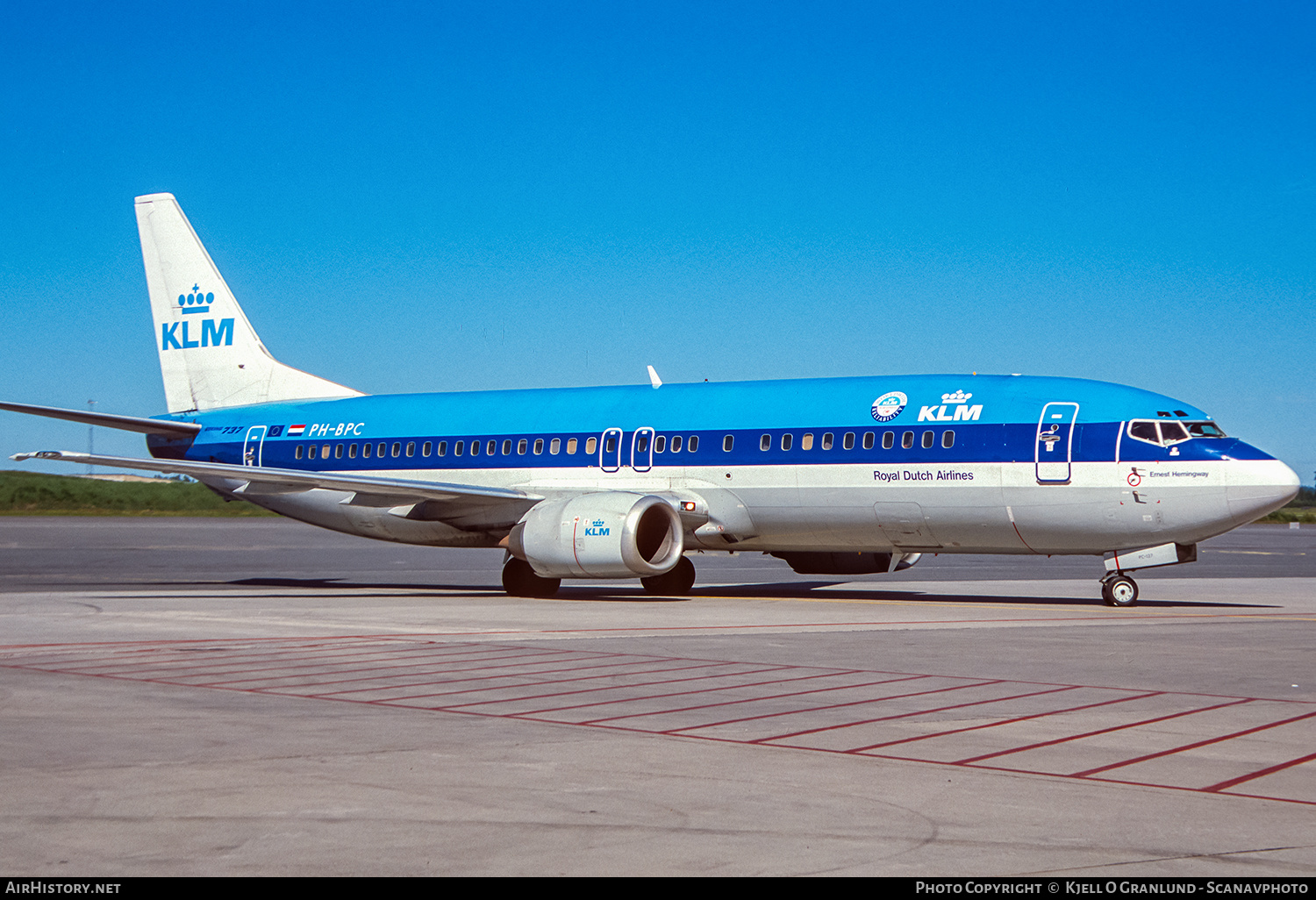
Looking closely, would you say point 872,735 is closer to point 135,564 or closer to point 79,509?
point 135,564

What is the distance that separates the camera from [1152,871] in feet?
18.7

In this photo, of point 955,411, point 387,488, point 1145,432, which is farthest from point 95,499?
point 1145,432

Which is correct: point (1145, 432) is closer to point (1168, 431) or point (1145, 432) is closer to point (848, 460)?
point (1168, 431)

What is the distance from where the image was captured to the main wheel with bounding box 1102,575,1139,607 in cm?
2236

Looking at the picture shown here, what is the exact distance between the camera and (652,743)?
8.97m

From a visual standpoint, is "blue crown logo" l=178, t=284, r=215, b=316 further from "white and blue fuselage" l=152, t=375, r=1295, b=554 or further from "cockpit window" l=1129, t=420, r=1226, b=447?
"cockpit window" l=1129, t=420, r=1226, b=447

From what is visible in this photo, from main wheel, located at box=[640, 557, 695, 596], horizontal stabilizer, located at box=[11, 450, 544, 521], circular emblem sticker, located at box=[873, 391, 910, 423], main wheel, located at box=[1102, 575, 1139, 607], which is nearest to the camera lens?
main wheel, located at box=[1102, 575, 1139, 607]

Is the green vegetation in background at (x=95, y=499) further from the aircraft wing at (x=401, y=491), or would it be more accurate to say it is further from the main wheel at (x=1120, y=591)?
the main wheel at (x=1120, y=591)

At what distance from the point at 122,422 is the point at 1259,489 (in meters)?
22.6

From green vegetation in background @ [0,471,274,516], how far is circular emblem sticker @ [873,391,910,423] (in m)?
69.9

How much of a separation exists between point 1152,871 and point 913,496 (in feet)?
56.7

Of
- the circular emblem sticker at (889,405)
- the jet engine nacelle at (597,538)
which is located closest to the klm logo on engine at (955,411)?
the circular emblem sticker at (889,405)

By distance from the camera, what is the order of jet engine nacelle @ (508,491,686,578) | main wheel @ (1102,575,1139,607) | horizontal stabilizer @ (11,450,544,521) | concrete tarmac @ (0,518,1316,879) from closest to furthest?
concrete tarmac @ (0,518,1316,879), main wheel @ (1102,575,1139,607), jet engine nacelle @ (508,491,686,578), horizontal stabilizer @ (11,450,544,521)

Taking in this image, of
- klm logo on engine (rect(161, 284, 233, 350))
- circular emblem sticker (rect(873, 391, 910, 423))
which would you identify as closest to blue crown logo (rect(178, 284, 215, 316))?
klm logo on engine (rect(161, 284, 233, 350))
